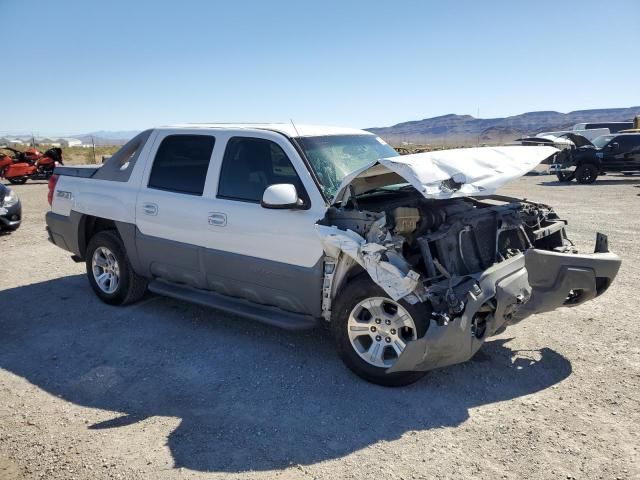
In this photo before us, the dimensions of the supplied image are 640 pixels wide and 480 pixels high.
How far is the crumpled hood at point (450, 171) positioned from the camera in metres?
3.70

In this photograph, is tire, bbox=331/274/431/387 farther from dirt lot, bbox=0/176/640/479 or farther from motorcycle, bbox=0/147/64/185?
motorcycle, bbox=0/147/64/185

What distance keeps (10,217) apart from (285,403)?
8.16 metres

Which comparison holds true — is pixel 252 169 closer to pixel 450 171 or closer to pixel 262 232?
pixel 262 232

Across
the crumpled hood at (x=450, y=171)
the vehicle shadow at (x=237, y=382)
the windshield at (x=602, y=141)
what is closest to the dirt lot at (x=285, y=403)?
the vehicle shadow at (x=237, y=382)

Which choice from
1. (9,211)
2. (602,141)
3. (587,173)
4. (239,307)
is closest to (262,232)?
(239,307)

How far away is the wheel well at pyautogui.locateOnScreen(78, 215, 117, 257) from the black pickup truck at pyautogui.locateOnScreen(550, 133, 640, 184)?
17.3m

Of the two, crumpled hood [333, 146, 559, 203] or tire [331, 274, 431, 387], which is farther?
tire [331, 274, 431, 387]

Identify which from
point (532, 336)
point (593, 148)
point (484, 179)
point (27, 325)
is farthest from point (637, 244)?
point (593, 148)

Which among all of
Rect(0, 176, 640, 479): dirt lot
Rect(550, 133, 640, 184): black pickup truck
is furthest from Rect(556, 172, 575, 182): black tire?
Rect(0, 176, 640, 479): dirt lot

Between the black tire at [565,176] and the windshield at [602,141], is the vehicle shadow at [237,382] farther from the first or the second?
the windshield at [602,141]

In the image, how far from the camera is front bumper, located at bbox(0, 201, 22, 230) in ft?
31.7

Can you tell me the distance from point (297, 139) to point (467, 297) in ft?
6.50

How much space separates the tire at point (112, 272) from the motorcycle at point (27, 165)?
15136 mm

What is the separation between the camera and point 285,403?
3.83 meters
